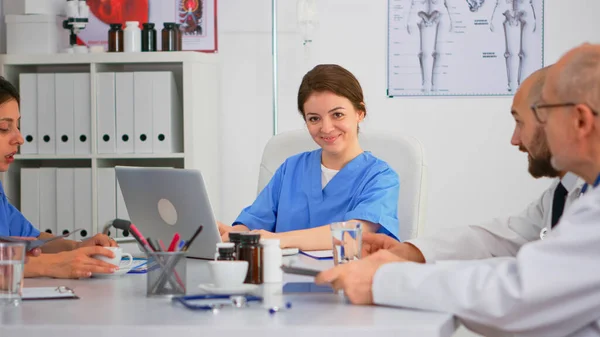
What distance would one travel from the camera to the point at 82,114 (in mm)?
3271

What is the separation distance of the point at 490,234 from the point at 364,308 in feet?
1.85

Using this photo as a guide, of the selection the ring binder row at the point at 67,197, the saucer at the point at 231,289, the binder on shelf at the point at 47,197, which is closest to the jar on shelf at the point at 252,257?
the saucer at the point at 231,289

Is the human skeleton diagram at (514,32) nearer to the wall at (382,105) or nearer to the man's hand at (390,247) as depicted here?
the wall at (382,105)

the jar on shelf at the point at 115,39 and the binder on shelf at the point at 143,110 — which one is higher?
the jar on shelf at the point at 115,39

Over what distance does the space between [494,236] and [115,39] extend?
6.79 feet

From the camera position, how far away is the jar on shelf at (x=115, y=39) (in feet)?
10.8

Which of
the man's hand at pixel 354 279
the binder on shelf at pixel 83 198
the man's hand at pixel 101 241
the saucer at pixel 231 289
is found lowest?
the binder on shelf at pixel 83 198

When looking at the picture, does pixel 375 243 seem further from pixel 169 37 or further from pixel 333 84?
pixel 169 37

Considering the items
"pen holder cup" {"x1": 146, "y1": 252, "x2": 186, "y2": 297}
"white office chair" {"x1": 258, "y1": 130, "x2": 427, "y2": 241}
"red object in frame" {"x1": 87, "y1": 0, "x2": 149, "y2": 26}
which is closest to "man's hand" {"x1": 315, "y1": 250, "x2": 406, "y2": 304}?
"pen holder cup" {"x1": 146, "y1": 252, "x2": 186, "y2": 297}

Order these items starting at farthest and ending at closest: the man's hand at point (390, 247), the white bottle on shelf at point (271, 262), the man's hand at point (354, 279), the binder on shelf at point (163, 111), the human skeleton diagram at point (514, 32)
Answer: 1. the human skeleton diagram at point (514, 32)
2. the binder on shelf at point (163, 111)
3. the man's hand at point (390, 247)
4. the white bottle on shelf at point (271, 262)
5. the man's hand at point (354, 279)

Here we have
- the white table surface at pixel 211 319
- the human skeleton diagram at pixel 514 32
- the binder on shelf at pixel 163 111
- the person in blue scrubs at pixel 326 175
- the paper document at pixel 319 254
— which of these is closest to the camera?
the white table surface at pixel 211 319

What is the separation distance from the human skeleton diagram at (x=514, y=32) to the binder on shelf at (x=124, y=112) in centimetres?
157

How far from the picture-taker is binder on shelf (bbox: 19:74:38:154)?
3277 millimetres

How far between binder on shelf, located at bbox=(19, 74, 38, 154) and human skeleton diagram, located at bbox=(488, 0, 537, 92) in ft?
6.40
